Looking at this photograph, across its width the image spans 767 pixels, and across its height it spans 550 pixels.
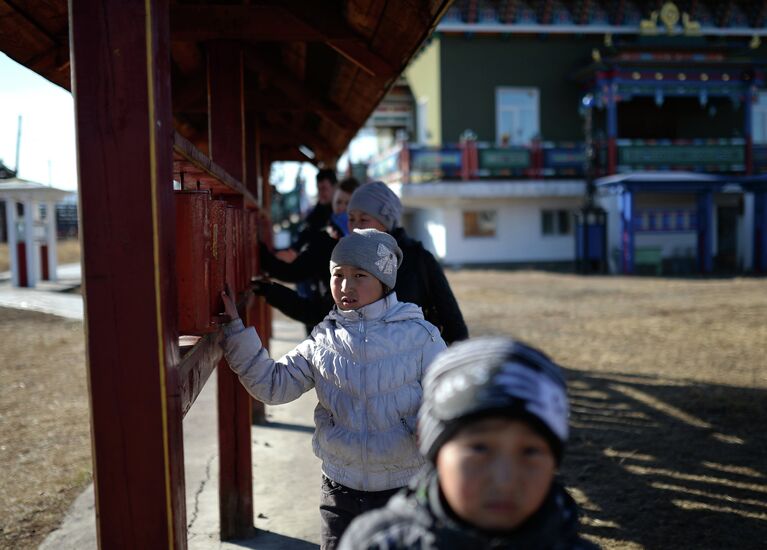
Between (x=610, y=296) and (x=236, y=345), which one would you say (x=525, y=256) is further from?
(x=236, y=345)

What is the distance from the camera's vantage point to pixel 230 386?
11.8ft

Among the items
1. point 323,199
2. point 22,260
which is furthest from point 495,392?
point 22,260

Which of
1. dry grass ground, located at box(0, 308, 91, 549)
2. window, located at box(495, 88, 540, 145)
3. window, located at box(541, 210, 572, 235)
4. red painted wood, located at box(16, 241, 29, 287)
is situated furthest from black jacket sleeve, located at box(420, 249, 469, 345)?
window, located at box(495, 88, 540, 145)

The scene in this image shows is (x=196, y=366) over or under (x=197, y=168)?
under

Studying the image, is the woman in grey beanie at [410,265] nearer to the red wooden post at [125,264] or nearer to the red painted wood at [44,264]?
the red wooden post at [125,264]

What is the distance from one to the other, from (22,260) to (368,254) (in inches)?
686

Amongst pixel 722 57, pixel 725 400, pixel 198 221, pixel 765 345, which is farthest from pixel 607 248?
pixel 198 221

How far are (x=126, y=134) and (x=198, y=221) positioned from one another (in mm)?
406

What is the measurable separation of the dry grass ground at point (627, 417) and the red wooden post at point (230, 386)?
3.42ft

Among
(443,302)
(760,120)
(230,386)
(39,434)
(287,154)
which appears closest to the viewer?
(443,302)

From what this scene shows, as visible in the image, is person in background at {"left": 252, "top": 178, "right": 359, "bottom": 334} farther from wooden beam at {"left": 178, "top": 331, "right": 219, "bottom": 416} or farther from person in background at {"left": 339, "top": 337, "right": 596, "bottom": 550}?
person in background at {"left": 339, "top": 337, "right": 596, "bottom": 550}

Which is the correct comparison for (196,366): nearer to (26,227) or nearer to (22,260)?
(22,260)

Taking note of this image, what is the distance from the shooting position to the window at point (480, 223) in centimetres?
2298

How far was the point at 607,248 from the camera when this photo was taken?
21797 mm
